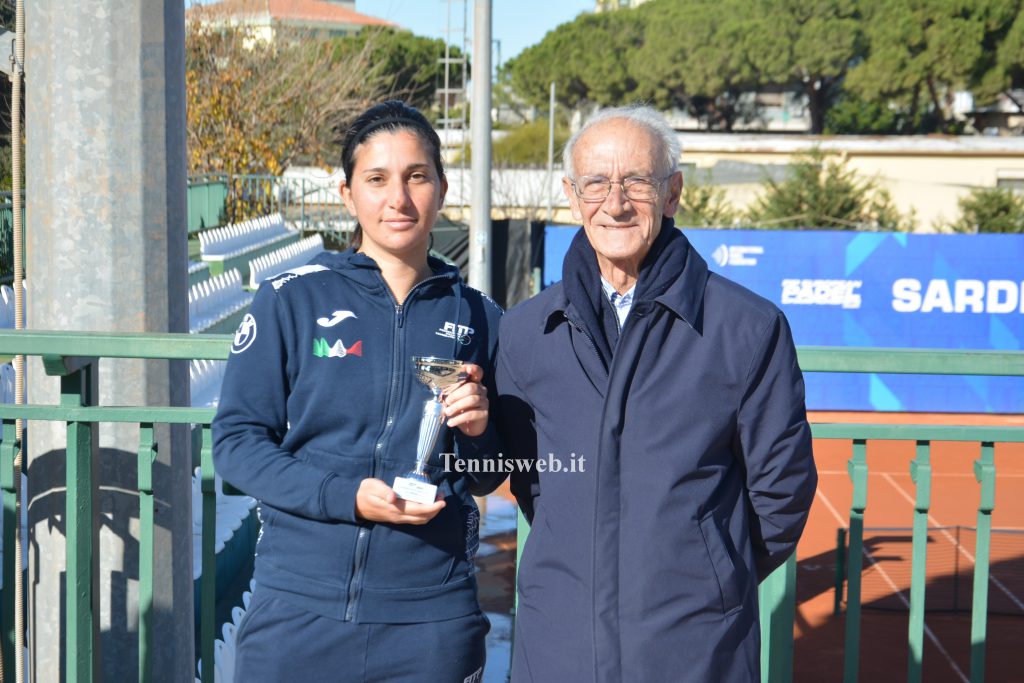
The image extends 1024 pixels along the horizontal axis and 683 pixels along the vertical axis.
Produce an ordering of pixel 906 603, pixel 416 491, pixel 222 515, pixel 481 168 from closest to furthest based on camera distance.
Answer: pixel 416 491 → pixel 222 515 → pixel 906 603 → pixel 481 168

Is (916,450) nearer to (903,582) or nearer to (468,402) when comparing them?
(468,402)

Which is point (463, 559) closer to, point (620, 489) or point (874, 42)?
point (620, 489)

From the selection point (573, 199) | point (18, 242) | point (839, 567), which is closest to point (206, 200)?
point (839, 567)

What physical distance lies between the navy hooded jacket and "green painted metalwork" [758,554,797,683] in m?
1.07

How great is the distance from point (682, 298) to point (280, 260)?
1856 cm

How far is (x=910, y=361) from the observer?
282 cm

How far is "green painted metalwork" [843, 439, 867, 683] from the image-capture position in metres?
2.91

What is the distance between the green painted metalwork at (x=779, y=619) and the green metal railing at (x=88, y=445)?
57.0 inches

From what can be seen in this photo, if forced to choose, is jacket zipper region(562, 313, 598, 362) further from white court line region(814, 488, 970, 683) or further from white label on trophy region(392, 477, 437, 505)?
white court line region(814, 488, 970, 683)

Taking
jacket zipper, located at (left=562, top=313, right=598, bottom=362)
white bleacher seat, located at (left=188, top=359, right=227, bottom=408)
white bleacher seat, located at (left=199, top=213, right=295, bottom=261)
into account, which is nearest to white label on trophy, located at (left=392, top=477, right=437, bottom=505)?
jacket zipper, located at (left=562, top=313, right=598, bottom=362)

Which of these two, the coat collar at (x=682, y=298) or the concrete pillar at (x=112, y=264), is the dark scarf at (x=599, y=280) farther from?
the concrete pillar at (x=112, y=264)

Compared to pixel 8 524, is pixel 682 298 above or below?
above

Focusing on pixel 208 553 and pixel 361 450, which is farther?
pixel 208 553

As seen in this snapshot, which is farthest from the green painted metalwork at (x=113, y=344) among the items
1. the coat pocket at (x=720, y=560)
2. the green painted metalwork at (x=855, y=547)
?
the green painted metalwork at (x=855, y=547)
